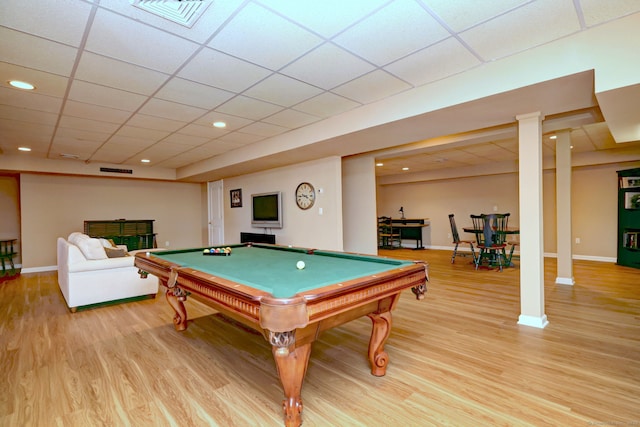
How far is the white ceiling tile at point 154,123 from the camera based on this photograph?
3746 millimetres

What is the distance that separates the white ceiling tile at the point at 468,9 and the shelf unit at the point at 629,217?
5.87 meters

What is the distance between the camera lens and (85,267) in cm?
370

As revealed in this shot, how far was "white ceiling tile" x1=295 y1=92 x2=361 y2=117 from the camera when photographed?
3211mm

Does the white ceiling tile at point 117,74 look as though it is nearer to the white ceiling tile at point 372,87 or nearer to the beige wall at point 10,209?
the white ceiling tile at point 372,87

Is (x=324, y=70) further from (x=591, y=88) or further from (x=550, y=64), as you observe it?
(x=591, y=88)

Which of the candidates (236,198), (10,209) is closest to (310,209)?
(236,198)

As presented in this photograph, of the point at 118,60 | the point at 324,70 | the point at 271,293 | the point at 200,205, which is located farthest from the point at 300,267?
the point at 200,205

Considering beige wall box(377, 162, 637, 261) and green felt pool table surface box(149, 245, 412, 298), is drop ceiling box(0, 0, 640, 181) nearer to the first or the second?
green felt pool table surface box(149, 245, 412, 298)

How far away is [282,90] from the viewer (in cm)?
298

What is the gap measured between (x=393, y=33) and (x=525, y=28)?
865 mm

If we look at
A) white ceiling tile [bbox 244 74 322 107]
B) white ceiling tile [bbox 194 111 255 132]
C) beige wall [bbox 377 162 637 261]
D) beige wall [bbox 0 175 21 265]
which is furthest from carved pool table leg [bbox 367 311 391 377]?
beige wall [bbox 0 175 21 265]

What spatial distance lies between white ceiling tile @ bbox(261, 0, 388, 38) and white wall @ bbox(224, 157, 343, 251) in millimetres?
3148

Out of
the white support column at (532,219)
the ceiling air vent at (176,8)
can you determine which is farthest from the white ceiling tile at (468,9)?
the white support column at (532,219)

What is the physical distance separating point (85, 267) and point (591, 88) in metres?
5.33
